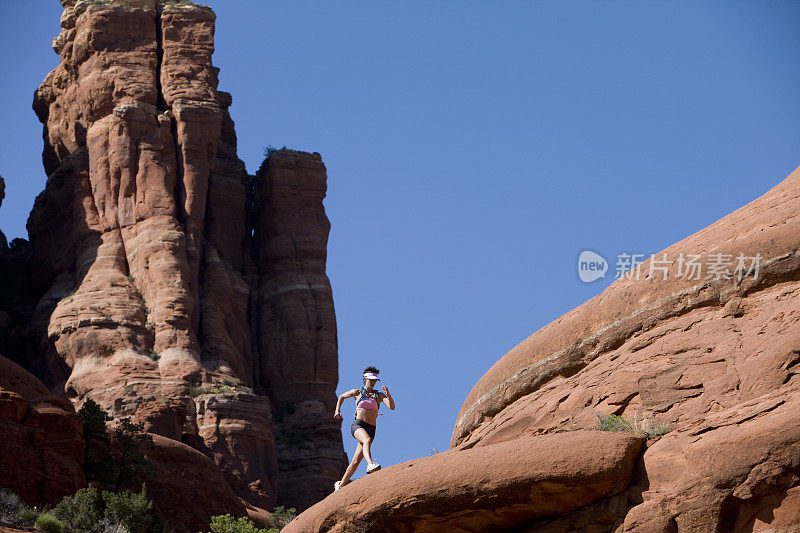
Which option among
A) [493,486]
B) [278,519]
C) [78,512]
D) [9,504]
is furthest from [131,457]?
[493,486]

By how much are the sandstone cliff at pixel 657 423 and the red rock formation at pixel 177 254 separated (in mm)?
35912

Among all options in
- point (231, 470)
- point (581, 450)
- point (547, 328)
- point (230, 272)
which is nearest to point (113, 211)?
point (230, 272)

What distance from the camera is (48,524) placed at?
22.9 m

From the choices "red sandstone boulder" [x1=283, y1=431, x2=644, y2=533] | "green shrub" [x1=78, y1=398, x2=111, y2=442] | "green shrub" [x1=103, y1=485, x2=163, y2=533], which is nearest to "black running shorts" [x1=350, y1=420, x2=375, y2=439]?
"red sandstone boulder" [x1=283, y1=431, x2=644, y2=533]

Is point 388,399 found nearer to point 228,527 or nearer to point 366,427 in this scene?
point 366,427

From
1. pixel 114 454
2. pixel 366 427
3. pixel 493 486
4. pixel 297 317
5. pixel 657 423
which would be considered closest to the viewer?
pixel 493 486

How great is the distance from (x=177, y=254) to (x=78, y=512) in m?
33.9

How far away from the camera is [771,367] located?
1237 cm

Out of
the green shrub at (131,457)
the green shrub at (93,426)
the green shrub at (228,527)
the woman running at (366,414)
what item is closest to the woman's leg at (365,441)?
the woman running at (366,414)

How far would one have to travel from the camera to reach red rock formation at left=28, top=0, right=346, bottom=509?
177 ft

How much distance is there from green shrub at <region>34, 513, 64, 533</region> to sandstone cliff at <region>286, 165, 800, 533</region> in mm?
9436

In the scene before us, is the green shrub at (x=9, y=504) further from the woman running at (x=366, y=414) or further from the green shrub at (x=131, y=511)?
the woman running at (x=366, y=414)

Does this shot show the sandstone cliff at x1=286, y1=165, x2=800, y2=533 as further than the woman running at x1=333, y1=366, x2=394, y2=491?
No

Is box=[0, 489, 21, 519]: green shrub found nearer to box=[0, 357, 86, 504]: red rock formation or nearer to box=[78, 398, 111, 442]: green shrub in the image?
box=[0, 357, 86, 504]: red rock formation
